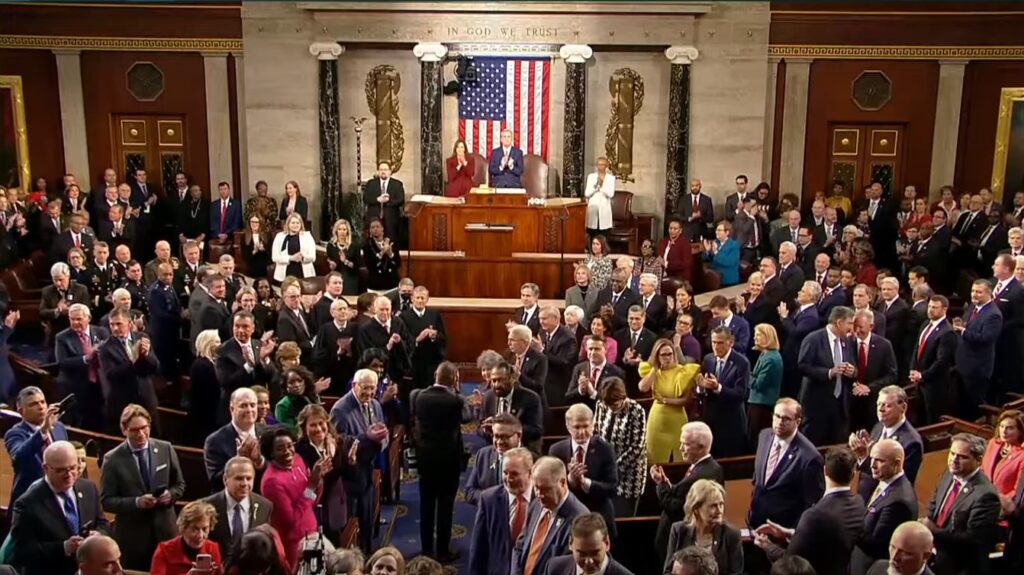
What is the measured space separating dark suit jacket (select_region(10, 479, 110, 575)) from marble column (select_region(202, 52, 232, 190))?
11306 mm

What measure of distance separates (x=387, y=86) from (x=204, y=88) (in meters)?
2.82

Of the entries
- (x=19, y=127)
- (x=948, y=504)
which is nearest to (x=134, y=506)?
(x=948, y=504)

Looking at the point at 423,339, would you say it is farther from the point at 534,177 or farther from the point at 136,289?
the point at 534,177

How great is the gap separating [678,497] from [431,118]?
424 inches

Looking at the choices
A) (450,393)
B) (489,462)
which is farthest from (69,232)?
(489,462)

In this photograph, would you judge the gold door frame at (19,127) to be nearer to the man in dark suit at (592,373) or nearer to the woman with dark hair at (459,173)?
the woman with dark hair at (459,173)

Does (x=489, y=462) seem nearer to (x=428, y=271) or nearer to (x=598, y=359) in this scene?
(x=598, y=359)

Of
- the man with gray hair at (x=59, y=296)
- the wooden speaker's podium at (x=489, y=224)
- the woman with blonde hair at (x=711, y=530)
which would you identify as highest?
the wooden speaker's podium at (x=489, y=224)

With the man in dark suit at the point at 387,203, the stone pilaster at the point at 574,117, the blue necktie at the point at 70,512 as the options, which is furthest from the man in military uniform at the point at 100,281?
the stone pilaster at the point at 574,117

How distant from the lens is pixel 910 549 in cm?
442

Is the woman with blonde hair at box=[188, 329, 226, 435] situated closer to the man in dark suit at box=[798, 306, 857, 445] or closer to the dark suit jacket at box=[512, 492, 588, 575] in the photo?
the dark suit jacket at box=[512, 492, 588, 575]

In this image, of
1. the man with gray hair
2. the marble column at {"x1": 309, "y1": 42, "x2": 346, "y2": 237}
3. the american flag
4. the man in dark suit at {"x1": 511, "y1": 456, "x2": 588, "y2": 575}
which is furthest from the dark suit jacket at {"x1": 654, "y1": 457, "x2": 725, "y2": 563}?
the marble column at {"x1": 309, "y1": 42, "x2": 346, "y2": 237}

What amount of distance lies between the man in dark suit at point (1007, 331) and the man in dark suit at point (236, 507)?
264 inches

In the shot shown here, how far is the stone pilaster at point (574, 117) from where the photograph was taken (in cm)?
1504
